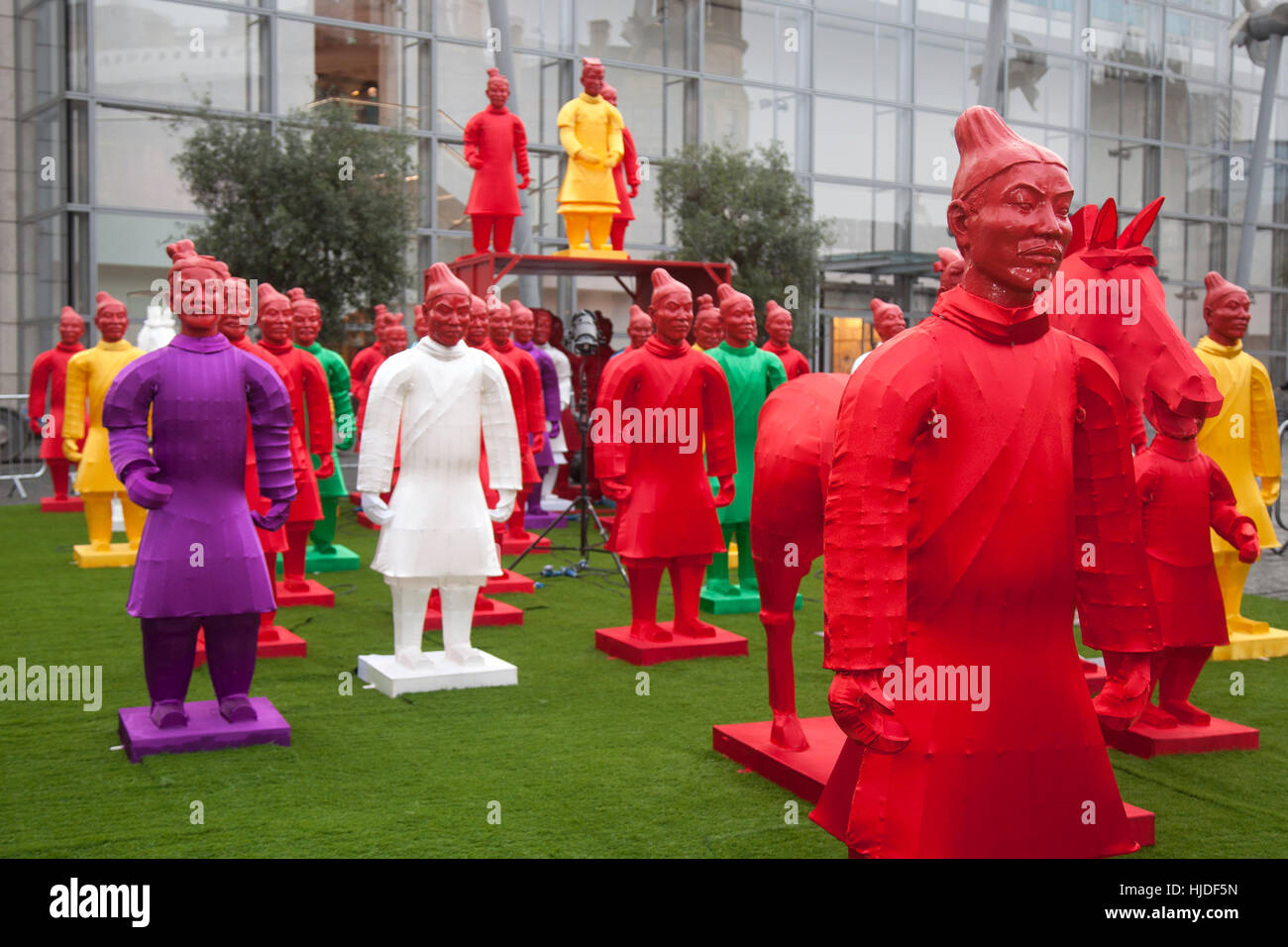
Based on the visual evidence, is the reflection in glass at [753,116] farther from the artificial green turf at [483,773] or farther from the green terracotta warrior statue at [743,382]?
the artificial green turf at [483,773]

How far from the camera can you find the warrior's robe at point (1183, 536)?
17.2 ft

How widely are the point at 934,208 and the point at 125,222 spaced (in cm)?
1351

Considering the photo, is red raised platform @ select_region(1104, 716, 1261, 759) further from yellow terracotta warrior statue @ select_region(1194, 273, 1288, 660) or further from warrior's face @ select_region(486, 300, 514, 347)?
warrior's face @ select_region(486, 300, 514, 347)

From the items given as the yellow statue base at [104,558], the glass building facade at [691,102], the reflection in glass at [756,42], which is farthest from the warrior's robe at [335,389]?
the reflection in glass at [756,42]

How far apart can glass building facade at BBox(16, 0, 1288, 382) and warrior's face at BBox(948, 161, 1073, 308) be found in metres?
11.5

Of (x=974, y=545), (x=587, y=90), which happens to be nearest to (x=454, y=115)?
(x=587, y=90)

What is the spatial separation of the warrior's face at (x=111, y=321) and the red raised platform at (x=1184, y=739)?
7509mm

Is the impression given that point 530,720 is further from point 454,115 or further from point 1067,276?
point 454,115

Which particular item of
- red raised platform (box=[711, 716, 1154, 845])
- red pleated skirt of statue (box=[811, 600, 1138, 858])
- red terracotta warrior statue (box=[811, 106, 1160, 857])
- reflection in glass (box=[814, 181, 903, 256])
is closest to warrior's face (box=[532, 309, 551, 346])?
red raised platform (box=[711, 716, 1154, 845])

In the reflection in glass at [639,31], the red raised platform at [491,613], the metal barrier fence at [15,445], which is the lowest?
the red raised platform at [491,613]

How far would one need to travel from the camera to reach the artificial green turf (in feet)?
13.4

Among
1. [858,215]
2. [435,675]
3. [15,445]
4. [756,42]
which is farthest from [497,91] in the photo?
[858,215]

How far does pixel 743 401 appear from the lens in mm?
7793

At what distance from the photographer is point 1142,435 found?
17.8 ft
